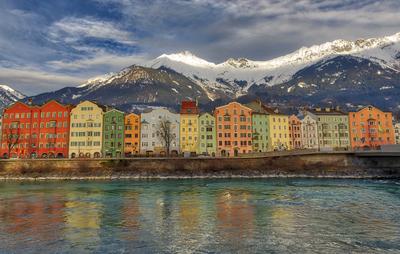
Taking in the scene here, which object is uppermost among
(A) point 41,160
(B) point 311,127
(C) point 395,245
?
(B) point 311,127

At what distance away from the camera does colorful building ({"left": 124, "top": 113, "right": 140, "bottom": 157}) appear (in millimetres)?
119500

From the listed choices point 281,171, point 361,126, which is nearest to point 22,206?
point 281,171

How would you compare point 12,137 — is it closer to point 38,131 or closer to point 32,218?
point 38,131

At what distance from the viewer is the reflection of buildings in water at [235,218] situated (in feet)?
82.4

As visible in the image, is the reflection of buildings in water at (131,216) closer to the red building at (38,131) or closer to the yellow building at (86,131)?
the yellow building at (86,131)

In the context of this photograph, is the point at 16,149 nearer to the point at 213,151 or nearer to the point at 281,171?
the point at 213,151

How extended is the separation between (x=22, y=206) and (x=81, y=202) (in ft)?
21.4

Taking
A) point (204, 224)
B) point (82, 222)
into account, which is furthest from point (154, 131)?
point (204, 224)

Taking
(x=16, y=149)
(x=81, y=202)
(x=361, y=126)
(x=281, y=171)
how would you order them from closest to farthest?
1. (x=81, y=202)
2. (x=281, y=171)
3. (x=16, y=149)
4. (x=361, y=126)

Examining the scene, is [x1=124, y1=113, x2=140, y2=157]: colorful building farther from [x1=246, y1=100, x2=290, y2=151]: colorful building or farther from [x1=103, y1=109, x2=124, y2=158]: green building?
[x1=246, y1=100, x2=290, y2=151]: colorful building

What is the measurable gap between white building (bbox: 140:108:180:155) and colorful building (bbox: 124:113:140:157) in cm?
138

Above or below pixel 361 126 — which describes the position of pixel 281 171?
below

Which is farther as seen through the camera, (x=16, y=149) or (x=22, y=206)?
(x=16, y=149)

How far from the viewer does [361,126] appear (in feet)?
449
